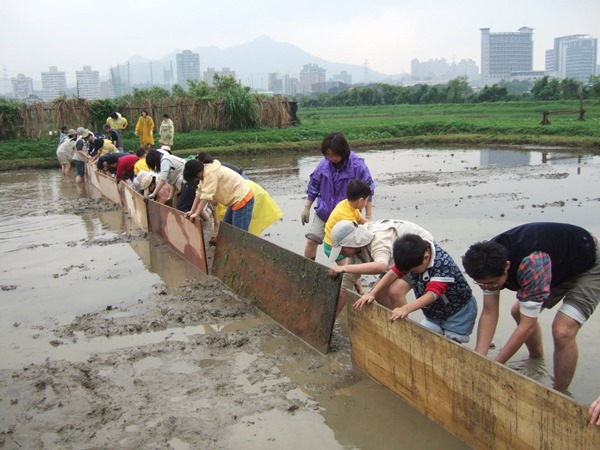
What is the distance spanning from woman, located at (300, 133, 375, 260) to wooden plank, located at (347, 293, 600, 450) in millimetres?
1751

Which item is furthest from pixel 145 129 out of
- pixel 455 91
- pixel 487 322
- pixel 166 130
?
pixel 455 91

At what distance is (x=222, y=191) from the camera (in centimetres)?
744

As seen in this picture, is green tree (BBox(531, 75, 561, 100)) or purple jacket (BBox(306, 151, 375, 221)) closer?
purple jacket (BBox(306, 151, 375, 221))

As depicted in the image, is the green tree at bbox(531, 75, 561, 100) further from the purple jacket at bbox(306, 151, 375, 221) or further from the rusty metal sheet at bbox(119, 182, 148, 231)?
the purple jacket at bbox(306, 151, 375, 221)

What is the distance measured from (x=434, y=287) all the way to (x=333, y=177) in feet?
7.90

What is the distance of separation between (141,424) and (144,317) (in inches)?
86.8

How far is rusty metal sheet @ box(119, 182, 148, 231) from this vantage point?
34.6 feet

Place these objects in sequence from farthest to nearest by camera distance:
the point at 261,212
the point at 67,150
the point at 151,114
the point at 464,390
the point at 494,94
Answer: the point at 494,94 < the point at 151,114 < the point at 67,150 < the point at 261,212 < the point at 464,390

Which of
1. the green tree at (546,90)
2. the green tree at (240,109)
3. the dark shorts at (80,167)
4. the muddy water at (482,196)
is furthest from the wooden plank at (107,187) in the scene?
the green tree at (546,90)

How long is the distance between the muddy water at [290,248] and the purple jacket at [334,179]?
1.25 meters

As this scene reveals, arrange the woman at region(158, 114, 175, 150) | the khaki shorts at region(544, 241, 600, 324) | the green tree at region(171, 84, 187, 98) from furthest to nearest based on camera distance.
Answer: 1. the green tree at region(171, 84, 187, 98)
2. the woman at region(158, 114, 175, 150)
3. the khaki shorts at region(544, 241, 600, 324)

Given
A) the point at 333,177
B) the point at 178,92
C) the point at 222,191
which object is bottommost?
the point at 222,191

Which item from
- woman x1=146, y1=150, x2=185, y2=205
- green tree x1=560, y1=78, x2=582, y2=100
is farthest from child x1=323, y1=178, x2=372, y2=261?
green tree x1=560, y1=78, x2=582, y2=100

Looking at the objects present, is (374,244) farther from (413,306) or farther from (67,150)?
(67,150)
